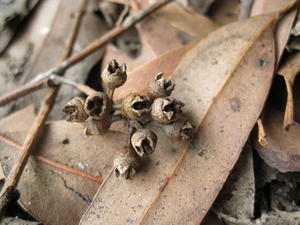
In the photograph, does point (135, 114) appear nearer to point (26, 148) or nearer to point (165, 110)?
point (165, 110)

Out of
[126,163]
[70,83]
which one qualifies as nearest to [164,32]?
[70,83]

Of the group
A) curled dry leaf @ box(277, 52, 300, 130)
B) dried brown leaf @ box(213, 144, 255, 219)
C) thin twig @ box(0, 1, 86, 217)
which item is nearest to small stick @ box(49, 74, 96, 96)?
thin twig @ box(0, 1, 86, 217)

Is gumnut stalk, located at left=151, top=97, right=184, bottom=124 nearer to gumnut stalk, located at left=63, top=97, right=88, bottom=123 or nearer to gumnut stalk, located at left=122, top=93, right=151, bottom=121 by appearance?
gumnut stalk, located at left=122, top=93, right=151, bottom=121

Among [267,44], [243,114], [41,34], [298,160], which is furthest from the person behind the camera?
[41,34]

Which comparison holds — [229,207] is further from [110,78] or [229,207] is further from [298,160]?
[110,78]

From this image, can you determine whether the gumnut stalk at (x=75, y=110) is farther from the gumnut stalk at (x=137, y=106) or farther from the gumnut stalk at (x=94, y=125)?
the gumnut stalk at (x=137, y=106)

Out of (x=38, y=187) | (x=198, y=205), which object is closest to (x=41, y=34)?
(x=38, y=187)

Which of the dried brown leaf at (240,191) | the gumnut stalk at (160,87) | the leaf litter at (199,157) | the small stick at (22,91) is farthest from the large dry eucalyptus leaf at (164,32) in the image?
the dried brown leaf at (240,191)
